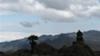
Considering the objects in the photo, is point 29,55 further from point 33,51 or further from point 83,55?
point 83,55

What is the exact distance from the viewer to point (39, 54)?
19188cm

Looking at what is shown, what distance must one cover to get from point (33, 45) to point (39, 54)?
5.95 metres

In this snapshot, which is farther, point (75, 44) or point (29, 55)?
point (75, 44)

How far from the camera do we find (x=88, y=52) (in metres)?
192

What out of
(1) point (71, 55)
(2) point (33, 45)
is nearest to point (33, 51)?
(2) point (33, 45)

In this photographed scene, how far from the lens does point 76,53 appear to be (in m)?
190

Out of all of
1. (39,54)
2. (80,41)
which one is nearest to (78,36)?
(80,41)

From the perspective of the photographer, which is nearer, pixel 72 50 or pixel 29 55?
pixel 29 55

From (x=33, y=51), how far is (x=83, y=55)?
89.6ft

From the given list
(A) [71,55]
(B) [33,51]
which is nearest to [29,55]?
(B) [33,51]

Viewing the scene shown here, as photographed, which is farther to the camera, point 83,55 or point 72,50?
point 72,50

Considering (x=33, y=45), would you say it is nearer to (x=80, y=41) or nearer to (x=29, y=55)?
(x=29, y=55)

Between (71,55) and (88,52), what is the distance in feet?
31.2

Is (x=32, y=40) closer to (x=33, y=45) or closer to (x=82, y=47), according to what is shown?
(x=33, y=45)
